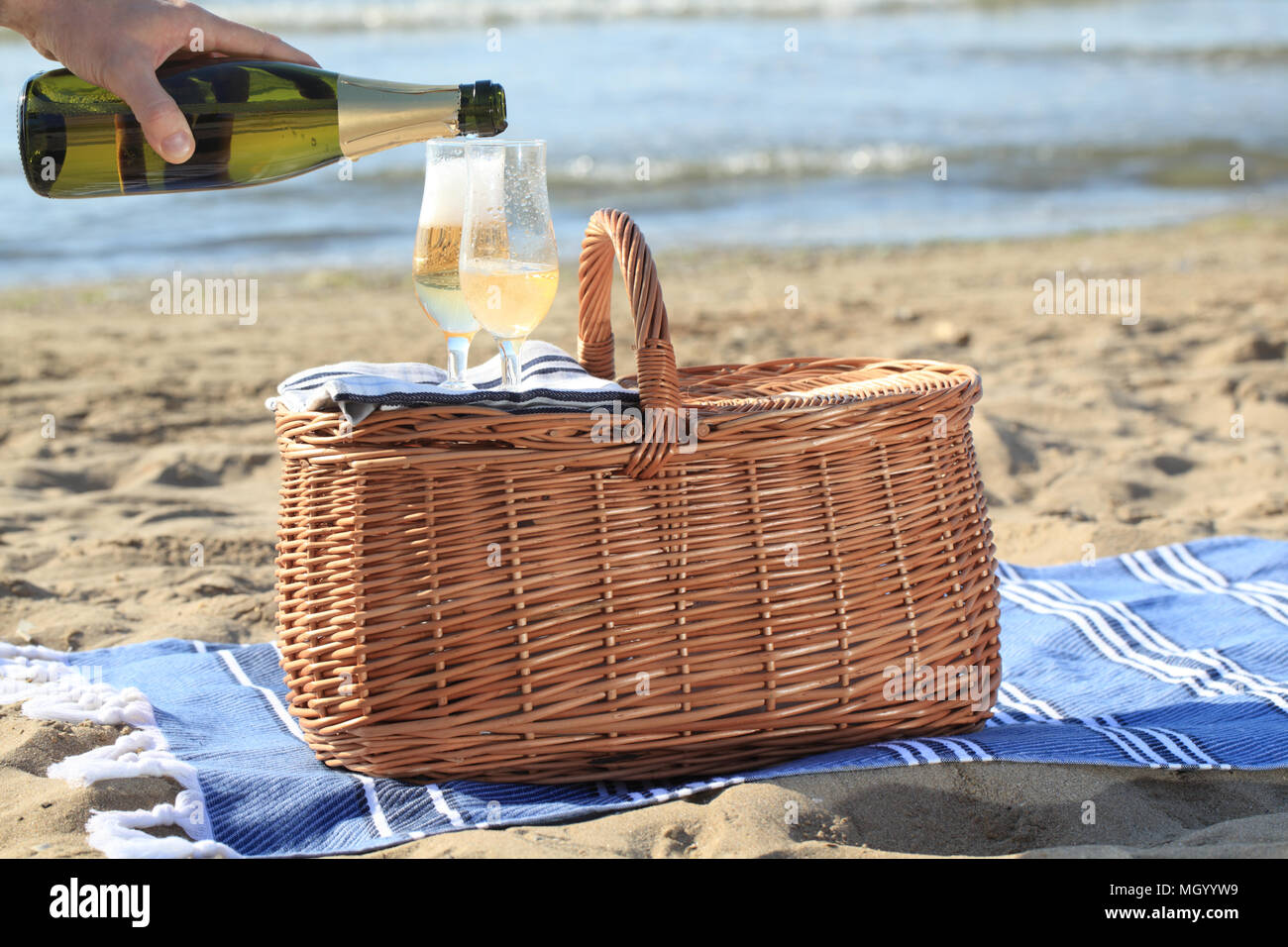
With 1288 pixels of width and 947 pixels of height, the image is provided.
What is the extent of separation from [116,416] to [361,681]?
2.86m

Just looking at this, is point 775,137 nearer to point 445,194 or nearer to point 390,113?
point 390,113

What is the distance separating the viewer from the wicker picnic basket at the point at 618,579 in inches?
71.2

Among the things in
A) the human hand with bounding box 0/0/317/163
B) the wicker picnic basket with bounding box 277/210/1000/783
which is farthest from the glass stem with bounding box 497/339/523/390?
the human hand with bounding box 0/0/317/163

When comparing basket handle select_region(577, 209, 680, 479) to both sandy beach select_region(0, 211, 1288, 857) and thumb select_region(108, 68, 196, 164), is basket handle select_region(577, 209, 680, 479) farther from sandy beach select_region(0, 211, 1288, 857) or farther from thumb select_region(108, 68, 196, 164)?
thumb select_region(108, 68, 196, 164)

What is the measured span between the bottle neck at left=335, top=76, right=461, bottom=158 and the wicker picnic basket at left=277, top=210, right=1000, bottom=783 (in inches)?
12.0

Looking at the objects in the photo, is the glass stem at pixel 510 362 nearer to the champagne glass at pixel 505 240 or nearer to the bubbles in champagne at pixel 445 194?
the champagne glass at pixel 505 240

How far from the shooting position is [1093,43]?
1773 centimetres

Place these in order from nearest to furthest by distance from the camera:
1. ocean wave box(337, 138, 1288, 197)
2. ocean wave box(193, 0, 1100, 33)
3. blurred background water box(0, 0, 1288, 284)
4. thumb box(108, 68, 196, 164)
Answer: thumb box(108, 68, 196, 164), blurred background water box(0, 0, 1288, 284), ocean wave box(337, 138, 1288, 197), ocean wave box(193, 0, 1100, 33)

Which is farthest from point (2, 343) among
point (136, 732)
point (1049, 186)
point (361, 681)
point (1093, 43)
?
point (1093, 43)

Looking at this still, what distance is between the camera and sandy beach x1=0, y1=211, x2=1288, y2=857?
6.05ft

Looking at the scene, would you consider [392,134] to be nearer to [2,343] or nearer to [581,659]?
[581,659]

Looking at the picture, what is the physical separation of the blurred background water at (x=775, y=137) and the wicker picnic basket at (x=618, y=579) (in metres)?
5.56

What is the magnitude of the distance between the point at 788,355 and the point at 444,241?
3.28m

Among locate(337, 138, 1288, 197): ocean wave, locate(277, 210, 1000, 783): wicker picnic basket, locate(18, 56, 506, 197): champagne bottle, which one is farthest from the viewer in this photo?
locate(337, 138, 1288, 197): ocean wave
